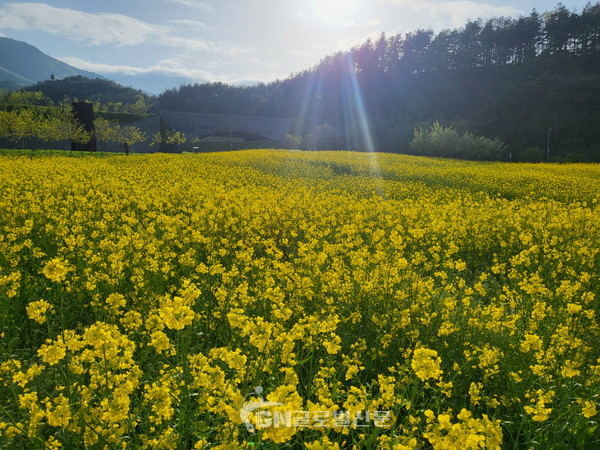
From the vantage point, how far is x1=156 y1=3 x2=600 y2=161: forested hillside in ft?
187

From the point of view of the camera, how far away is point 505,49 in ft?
247

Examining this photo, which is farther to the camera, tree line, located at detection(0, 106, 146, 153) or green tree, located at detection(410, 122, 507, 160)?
green tree, located at detection(410, 122, 507, 160)

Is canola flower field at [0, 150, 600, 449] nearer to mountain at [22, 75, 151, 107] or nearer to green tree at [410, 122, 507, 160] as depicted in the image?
green tree at [410, 122, 507, 160]

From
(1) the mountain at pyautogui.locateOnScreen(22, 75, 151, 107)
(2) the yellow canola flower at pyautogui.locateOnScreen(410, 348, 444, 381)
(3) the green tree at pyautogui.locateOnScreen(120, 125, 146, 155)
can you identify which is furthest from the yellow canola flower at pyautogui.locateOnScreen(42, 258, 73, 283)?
(1) the mountain at pyautogui.locateOnScreen(22, 75, 151, 107)

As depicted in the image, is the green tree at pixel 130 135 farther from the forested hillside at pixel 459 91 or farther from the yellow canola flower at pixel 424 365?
the yellow canola flower at pixel 424 365

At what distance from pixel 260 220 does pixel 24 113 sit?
46189 millimetres

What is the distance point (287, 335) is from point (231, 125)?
86.1m

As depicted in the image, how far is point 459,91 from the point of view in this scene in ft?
248

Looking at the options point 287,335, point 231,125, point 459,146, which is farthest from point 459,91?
point 287,335

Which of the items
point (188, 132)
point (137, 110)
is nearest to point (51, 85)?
point (137, 110)

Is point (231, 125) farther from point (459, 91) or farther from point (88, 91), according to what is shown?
point (88, 91)

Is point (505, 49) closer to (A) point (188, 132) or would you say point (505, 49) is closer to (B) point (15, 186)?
(A) point (188, 132)

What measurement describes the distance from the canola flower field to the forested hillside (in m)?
42.9

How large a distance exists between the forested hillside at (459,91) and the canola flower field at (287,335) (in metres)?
42.9
